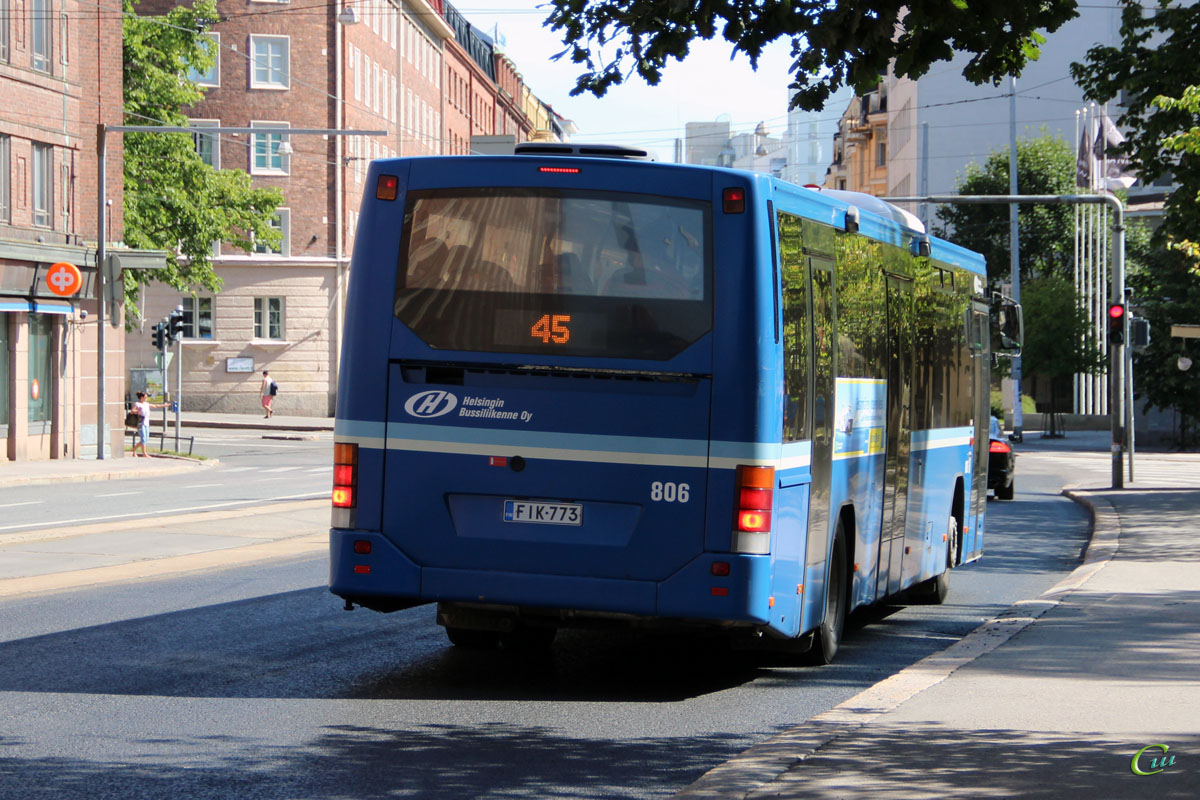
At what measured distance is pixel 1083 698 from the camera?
8.41m

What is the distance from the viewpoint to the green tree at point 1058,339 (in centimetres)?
5947

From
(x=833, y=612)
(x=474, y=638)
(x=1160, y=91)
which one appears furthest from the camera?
→ (x=1160, y=91)

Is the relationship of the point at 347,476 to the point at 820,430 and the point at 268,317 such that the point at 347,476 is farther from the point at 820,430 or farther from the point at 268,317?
the point at 268,317

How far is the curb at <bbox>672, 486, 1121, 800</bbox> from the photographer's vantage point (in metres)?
6.25

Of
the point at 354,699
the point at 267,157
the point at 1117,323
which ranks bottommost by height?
the point at 354,699

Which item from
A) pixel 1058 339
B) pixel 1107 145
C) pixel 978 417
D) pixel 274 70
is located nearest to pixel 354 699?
pixel 978 417

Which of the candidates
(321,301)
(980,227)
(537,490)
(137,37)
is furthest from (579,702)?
(980,227)

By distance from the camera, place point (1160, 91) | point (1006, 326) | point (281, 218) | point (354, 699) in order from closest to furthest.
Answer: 1. point (354, 699)
2. point (1006, 326)
3. point (1160, 91)
4. point (281, 218)

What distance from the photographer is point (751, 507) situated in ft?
27.6

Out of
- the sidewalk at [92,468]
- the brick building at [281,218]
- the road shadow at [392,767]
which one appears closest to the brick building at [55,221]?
the sidewalk at [92,468]

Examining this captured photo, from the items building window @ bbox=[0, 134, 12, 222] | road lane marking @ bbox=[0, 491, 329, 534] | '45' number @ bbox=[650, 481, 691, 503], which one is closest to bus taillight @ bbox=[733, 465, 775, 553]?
'45' number @ bbox=[650, 481, 691, 503]

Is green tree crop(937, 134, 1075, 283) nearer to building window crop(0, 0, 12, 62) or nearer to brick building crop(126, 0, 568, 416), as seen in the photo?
brick building crop(126, 0, 568, 416)

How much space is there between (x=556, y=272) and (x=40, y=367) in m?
31.5

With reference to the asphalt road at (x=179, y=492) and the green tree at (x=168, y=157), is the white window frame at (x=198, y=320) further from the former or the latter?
the asphalt road at (x=179, y=492)
